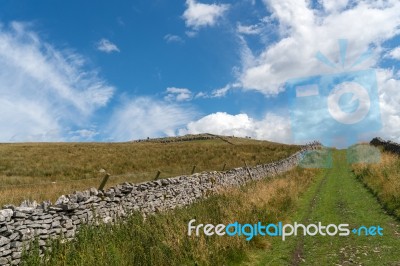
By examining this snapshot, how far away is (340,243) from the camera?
36.4ft

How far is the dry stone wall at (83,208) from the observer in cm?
900

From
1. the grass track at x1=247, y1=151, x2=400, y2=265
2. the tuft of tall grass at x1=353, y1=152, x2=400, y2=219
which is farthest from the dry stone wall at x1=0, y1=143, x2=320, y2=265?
the tuft of tall grass at x1=353, y1=152, x2=400, y2=219

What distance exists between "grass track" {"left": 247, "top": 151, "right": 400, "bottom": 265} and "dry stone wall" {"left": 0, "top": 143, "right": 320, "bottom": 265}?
211 inches

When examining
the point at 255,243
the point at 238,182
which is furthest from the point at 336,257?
the point at 238,182

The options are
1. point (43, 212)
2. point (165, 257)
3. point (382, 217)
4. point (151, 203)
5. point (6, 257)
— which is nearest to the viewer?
point (6, 257)

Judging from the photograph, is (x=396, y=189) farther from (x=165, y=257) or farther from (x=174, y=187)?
(x=165, y=257)

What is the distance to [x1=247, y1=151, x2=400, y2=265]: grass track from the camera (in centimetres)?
973

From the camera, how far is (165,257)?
9.30 m

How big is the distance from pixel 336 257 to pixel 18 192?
43.3 ft

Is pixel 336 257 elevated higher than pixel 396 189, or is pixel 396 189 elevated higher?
pixel 396 189

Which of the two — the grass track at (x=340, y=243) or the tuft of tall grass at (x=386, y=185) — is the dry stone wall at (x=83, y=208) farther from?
the tuft of tall grass at (x=386, y=185)

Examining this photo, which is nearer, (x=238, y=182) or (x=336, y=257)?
→ (x=336, y=257)

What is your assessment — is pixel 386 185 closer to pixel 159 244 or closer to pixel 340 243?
pixel 340 243

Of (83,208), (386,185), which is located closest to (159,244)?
(83,208)
